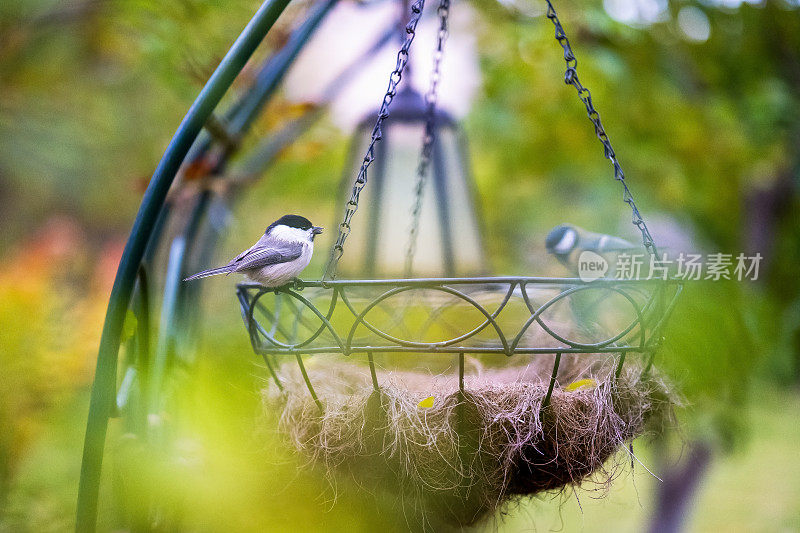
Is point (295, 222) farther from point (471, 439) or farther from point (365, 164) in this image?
point (471, 439)

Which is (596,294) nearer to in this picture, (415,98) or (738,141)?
(415,98)

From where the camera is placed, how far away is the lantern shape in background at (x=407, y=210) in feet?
5.23

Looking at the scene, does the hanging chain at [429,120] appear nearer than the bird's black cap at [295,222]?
No

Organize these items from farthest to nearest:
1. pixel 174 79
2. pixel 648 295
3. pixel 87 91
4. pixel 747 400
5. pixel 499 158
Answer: pixel 499 158 < pixel 87 91 < pixel 747 400 < pixel 174 79 < pixel 648 295

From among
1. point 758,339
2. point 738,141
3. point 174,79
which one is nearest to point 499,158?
point 738,141

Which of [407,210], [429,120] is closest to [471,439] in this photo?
[429,120]

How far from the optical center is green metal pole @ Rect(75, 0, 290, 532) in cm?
86

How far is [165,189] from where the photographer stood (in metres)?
0.87

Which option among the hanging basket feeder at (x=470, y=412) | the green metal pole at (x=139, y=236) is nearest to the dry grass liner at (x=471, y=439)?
the hanging basket feeder at (x=470, y=412)

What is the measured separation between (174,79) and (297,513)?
1.07 meters

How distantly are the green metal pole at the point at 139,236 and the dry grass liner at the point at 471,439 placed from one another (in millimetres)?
301

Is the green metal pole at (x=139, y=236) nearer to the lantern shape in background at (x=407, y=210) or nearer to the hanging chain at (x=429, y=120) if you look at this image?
the hanging chain at (x=429, y=120)

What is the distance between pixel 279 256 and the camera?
864 mm

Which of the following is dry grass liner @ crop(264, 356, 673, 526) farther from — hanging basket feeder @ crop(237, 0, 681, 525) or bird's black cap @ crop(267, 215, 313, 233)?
bird's black cap @ crop(267, 215, 313, 233)
